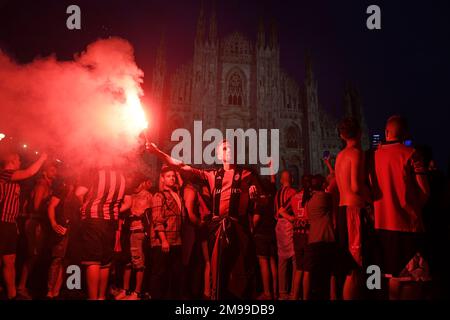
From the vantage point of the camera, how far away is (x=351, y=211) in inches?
118

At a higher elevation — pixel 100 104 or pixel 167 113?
pixel 167 113

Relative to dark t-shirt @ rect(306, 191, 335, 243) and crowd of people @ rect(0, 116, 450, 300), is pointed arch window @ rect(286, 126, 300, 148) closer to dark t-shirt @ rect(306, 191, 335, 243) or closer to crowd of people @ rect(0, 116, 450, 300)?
crowd of people @ rect(0, 116, 450, 300)

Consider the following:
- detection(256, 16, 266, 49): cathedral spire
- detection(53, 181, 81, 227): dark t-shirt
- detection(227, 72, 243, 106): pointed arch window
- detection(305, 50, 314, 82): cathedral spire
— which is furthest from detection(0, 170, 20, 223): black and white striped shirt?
A: detection(305, 50, 314, 82): cathedral spire

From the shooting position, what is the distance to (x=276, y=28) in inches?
1369

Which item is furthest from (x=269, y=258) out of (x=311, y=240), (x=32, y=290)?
(x=32, y=290)

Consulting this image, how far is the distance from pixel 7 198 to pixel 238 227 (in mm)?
3527

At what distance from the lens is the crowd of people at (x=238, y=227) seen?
9.43 ft

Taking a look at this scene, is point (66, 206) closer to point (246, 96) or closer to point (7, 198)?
point (7, 198)

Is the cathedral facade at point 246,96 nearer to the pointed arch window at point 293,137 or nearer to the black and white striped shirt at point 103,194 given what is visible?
the pointed arch window at point 293,137

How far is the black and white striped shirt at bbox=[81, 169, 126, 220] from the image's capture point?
386 cm

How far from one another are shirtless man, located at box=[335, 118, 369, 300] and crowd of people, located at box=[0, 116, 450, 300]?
0.03ft

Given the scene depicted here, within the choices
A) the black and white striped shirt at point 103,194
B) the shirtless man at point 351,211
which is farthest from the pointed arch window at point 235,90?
the shirtless man at point 351,211
